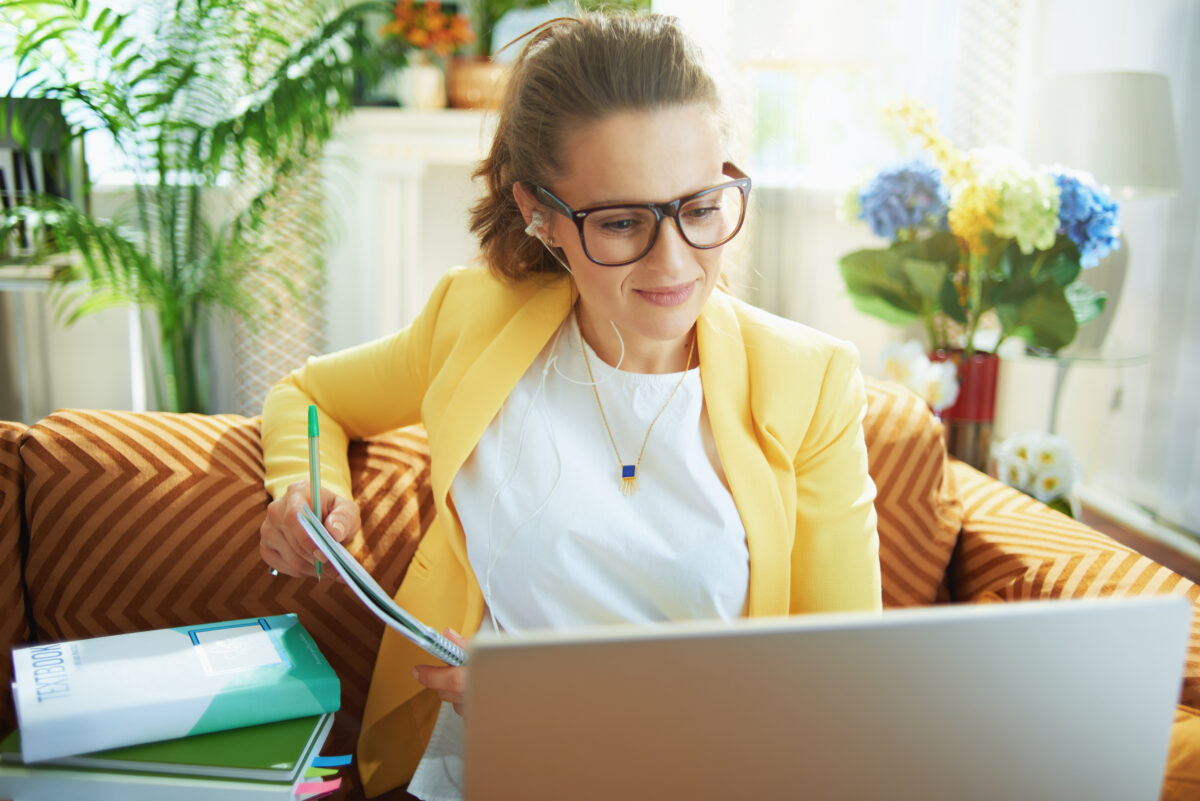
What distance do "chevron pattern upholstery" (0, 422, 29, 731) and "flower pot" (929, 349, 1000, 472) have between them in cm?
150

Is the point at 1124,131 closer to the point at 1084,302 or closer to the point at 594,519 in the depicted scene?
the point at 1084,302

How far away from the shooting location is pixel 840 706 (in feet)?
1.79

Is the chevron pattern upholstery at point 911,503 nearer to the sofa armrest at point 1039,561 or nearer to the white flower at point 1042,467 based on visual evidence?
the sofa armrest at point 1039,561

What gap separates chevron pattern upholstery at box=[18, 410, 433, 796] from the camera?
1192mm

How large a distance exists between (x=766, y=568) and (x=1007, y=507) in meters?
0.56

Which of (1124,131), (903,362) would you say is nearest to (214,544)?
(903,362)

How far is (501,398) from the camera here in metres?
1.13

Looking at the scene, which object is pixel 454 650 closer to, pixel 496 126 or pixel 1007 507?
pixel 496 126

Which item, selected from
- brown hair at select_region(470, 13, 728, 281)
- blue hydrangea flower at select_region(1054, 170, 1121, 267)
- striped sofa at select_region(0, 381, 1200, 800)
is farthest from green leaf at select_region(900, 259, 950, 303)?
brown hair at select_region(470, 13, 728, 281)

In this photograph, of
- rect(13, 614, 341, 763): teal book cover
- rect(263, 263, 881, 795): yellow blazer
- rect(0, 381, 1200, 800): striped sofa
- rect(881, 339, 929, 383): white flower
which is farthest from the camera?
rect(881, 339, 929, 383): white flower

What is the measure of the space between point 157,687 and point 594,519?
0.46 metres

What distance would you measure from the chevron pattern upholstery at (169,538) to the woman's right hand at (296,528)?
112 mm

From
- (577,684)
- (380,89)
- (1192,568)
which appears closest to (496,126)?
(577,684)

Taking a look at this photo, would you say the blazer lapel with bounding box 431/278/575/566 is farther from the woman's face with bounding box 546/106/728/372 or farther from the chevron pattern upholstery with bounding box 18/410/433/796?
the chevron pattern upholstery with bounding box 18/410/433/796
